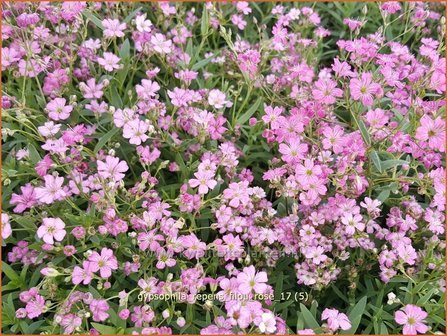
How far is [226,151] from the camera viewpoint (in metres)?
2.27

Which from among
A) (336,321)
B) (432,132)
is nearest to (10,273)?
(336,321)

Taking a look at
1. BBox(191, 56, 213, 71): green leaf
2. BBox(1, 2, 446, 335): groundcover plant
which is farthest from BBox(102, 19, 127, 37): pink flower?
BBox(191, 56, 213, 71): green leaf

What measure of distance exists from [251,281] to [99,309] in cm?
57

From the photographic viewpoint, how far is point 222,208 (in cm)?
208

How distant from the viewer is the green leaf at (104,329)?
1847mm

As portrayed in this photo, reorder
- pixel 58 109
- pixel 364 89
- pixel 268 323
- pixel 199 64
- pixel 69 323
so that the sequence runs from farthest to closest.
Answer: pixel 199 64
pixel 58 109
pixel 364 89
pixel 69 323
pixel 268 323

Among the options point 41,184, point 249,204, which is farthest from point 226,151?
point 41,184

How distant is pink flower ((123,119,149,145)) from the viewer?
87.0 inches

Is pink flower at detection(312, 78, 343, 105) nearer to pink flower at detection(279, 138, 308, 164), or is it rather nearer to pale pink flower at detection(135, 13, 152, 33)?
pink flower at detection(279, 138, 308, 164)

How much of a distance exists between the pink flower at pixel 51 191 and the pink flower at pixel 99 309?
0.44 metres

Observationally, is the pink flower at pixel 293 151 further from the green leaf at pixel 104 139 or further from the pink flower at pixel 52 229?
the pink flower at pixel 52 229

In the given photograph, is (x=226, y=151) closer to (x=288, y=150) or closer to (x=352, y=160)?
(x=288, y=150)

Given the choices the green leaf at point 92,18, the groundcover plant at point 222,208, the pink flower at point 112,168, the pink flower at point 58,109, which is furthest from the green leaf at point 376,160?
the green leaf at point 92,18

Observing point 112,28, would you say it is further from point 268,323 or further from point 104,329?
point 268,323
